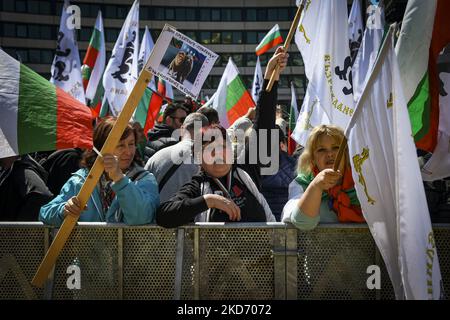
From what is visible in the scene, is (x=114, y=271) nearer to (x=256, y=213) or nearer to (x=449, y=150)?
(x=256, y=213)

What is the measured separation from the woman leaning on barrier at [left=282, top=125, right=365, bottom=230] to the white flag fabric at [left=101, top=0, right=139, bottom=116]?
8.39 metres

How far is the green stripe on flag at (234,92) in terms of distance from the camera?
36.6 feet

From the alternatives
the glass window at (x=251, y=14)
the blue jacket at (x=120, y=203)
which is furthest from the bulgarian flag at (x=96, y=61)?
the glass window at (x=251, y=14)

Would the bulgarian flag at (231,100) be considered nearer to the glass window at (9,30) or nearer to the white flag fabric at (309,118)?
the white flag fabric at (309,118)

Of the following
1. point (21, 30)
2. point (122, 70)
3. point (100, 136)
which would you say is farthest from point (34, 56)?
point (100, 136)

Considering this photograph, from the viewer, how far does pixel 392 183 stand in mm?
3223

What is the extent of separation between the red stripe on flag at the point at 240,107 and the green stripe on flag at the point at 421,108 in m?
7.02

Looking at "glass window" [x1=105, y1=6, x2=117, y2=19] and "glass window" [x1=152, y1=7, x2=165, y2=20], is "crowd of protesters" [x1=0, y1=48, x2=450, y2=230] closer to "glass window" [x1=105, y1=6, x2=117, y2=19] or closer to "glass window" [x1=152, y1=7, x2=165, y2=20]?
"glass window" [x1=152, y1=7, x2=165, y2=20]

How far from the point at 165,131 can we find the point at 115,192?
131 inches

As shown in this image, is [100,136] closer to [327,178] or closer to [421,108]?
[327,178]

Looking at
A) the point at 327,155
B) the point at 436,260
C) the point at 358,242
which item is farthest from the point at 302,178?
the point at 436,260

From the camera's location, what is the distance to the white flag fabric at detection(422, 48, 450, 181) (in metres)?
3.99

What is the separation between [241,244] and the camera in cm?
331
